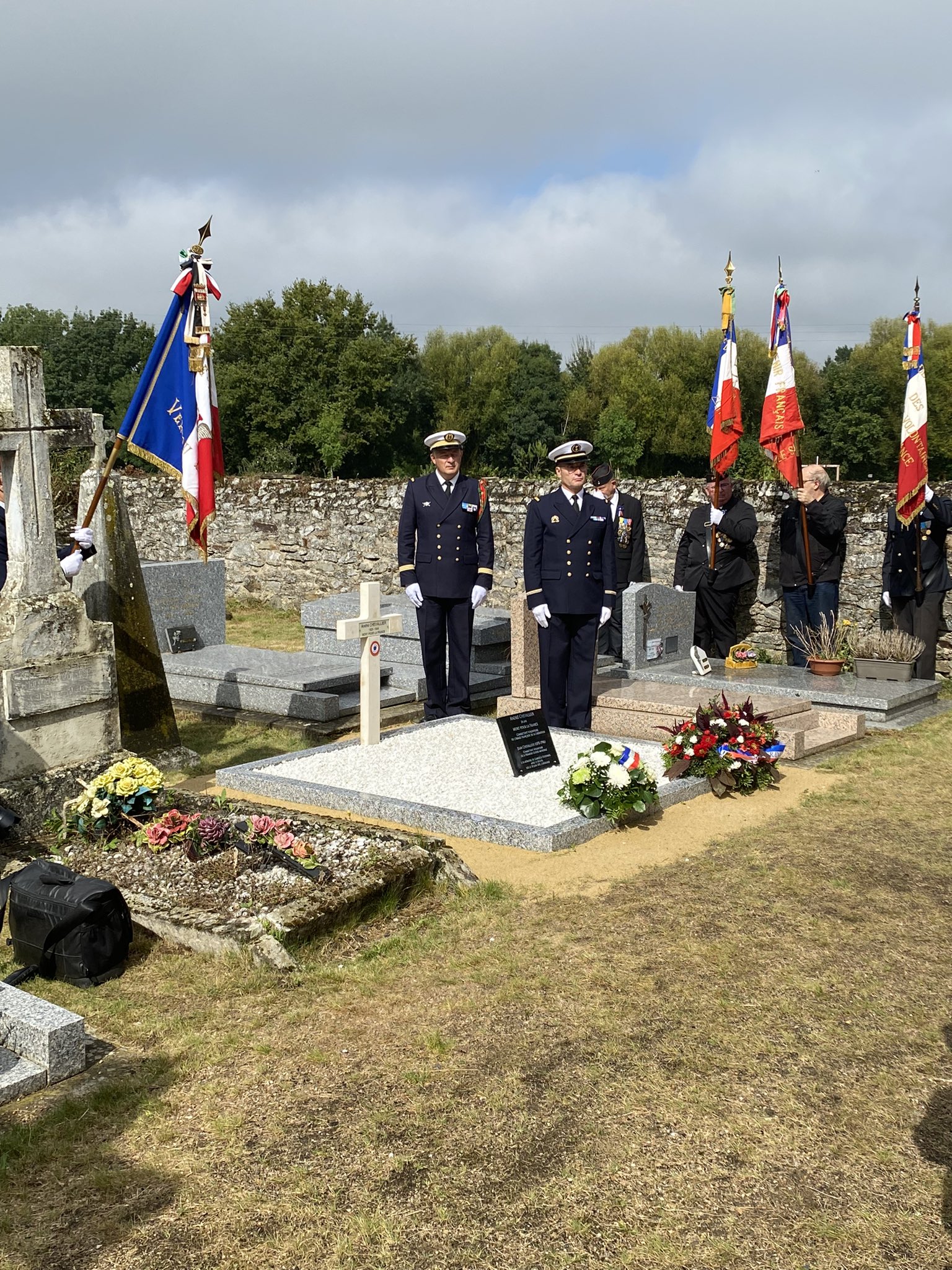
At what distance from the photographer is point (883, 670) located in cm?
963

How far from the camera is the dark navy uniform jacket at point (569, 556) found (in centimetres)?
834

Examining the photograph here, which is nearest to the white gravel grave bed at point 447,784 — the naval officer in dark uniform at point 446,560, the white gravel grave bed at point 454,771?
the white gravel grave bed at point 454,771

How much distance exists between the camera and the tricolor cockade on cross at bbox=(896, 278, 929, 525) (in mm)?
9992

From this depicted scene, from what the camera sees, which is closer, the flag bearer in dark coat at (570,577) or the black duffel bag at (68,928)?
the black duffel bag at (68,928)

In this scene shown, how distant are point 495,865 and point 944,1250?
123 inches

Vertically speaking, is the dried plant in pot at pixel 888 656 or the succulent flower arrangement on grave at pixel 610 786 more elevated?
the dried plant in pot at pixel 888 656

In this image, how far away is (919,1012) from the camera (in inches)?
162

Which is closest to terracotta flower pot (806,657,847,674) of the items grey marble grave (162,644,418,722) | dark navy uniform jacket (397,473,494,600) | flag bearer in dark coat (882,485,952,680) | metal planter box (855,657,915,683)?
metal planter box (855,657,915,683)

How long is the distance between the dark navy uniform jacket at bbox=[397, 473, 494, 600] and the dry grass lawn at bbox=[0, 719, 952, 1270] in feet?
11.6

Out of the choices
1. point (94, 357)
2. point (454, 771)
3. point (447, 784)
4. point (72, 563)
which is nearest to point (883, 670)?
point (454, 771)

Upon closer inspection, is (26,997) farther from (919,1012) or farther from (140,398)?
(140,398)

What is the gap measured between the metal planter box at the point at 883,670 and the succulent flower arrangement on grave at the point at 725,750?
2871 mm

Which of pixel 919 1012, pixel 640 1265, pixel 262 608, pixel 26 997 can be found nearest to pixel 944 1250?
pixel 640 1265

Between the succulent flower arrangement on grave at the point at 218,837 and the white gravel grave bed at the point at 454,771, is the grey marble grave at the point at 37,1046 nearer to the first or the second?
the succulent flower arrangement on grave at the point at 218,837
